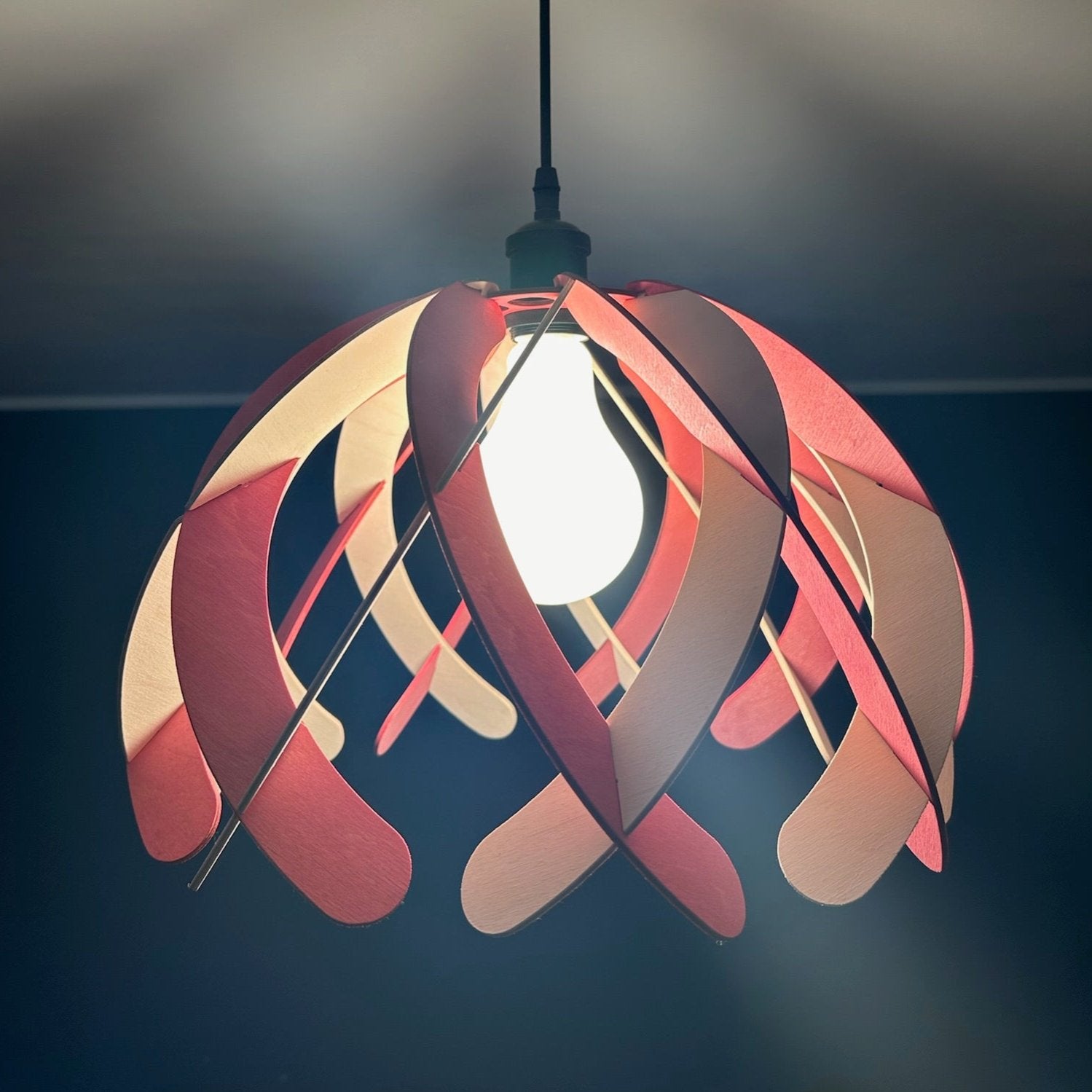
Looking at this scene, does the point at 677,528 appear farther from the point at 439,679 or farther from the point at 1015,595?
the point at 1015,595

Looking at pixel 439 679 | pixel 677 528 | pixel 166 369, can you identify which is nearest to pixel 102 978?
pixel 166 369

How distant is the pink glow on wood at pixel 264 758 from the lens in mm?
554

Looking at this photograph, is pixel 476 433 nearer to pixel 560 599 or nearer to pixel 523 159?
pixel 560 599

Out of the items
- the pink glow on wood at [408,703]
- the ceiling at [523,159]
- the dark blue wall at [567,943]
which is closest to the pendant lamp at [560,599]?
the pink glow on wood at [408,703]

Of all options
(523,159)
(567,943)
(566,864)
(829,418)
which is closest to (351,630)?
(566,864)

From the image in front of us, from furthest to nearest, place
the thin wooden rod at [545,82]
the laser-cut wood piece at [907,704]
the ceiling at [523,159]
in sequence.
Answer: the ceiling at [523,159]
the thin wooden rod at [545,82]
the laser-cut wood piece at [907,704]

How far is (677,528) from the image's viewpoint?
41.3 inches

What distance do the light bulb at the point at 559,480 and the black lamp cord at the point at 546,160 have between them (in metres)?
0.10

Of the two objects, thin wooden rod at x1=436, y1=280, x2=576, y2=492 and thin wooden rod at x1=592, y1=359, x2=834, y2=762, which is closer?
thin wooden rod at x1=436, y1=280, x2=576, y2=492

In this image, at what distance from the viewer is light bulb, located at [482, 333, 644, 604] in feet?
2.45

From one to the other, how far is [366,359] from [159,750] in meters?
0.28

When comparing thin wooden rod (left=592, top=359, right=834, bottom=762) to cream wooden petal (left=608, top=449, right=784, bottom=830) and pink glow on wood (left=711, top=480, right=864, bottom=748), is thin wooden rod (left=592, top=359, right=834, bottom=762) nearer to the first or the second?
pink glow on wood (left=711, top=480, right=864, bottom=748)

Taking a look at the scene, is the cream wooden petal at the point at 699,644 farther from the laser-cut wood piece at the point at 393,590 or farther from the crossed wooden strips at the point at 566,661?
the laser-cut wood piece at the point at 393,590

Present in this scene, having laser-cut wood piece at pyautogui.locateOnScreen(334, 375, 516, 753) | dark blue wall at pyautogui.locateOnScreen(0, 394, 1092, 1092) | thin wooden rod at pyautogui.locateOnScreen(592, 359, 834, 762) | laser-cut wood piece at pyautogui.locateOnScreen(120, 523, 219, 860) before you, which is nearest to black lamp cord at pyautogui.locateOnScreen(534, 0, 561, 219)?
thin wooden rod at pyautogui.locateOnScreen(592, 359, 834, 762)
